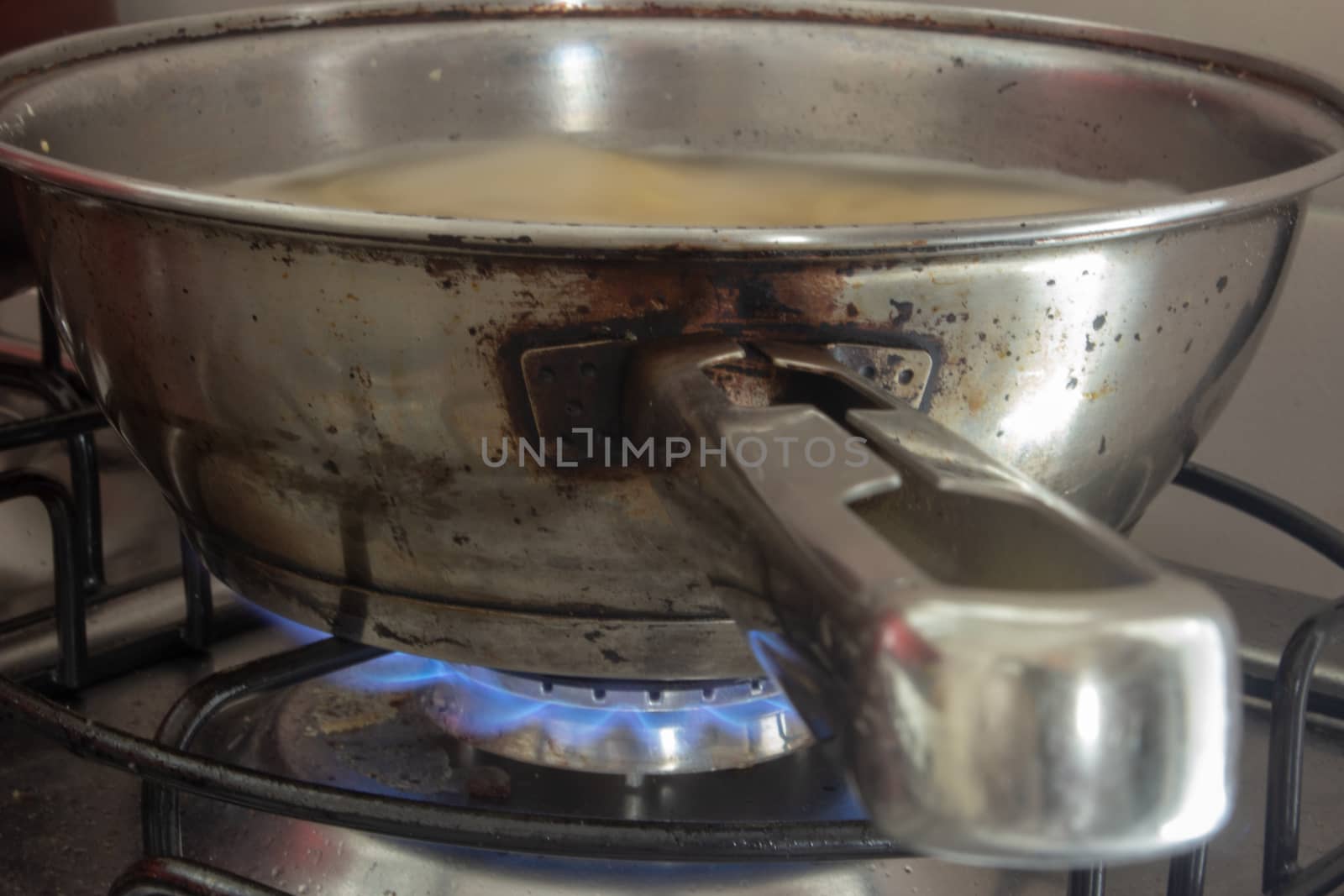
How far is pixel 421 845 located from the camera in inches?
15.1

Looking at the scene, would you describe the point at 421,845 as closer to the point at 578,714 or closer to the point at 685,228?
the point at 578,714

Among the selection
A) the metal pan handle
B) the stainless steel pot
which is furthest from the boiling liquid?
the metal pan handle

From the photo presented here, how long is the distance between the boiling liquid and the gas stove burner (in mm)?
153

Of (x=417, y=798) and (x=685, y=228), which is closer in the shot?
(x=685, y=228)

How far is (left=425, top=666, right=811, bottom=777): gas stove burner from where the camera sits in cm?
39

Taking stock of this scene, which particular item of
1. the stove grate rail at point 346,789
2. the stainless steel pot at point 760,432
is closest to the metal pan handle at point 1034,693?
the stainless steel pot at point 760,432

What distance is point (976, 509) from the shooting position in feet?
0.55

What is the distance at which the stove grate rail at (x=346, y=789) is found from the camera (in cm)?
28

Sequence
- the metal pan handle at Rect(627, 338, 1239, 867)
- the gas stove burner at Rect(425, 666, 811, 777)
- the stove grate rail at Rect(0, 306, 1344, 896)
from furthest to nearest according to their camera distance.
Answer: the gas stove burner at Rect(425, 666, 811, 777)
the stove grate rail at Rect(0, 306, 1344, 896)
the metal pan handle at Rect(627, 338, 1239, 867)

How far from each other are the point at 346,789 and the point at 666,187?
0.86 ft

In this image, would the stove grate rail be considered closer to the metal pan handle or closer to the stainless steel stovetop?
the stainless steel stovetop

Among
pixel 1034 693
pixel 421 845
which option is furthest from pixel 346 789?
pixel 1034 693

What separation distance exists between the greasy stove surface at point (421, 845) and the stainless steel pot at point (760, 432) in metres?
0.10

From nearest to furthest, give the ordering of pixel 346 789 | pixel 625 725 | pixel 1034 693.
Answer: pixel 1034 693, pixel 346 789, pixel 625 725
